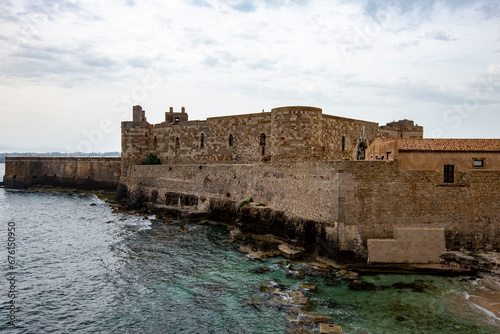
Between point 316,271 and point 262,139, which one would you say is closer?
point 316,271

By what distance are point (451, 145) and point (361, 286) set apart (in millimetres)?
8294

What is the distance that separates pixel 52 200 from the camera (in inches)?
1638

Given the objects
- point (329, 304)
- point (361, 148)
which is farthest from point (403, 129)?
point (329, 304)

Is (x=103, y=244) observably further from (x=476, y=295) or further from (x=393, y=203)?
(x=476, y=295)

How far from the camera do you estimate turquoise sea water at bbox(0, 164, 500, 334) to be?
11805 millimetres

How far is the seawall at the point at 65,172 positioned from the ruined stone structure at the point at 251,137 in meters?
7.41

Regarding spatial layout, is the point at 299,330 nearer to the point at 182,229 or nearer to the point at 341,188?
the point at 341,188

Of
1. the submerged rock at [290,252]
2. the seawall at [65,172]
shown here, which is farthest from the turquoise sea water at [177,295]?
the seawall at [65,172]

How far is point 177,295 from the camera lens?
553 inches

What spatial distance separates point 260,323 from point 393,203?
27.9 ft

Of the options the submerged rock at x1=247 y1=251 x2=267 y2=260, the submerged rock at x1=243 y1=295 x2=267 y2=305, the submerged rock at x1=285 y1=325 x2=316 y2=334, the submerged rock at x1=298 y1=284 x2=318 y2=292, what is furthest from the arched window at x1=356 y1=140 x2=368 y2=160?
the submerged rock at x1=285 y1=325 x2=316 y2=334

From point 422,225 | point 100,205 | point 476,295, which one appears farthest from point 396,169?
point 100,205

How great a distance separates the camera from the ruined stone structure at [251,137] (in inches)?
993

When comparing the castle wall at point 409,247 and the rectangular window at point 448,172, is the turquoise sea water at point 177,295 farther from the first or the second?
the rectangular window at point 448,172
